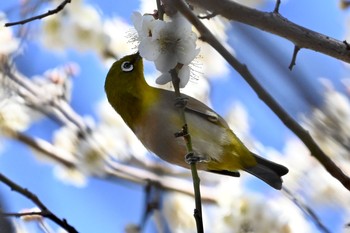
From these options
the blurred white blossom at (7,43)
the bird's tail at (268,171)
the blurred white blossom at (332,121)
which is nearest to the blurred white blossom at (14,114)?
the blurred white blossom at (7,43)

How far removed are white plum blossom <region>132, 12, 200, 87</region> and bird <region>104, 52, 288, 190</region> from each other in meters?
0.38

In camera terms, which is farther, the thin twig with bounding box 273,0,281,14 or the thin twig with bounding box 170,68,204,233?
the thin twig with bounding box 273,0,281,14

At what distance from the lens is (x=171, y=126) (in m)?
1.24

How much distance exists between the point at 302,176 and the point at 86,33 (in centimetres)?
65

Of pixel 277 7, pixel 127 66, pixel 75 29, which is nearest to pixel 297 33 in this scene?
pixel 277 7

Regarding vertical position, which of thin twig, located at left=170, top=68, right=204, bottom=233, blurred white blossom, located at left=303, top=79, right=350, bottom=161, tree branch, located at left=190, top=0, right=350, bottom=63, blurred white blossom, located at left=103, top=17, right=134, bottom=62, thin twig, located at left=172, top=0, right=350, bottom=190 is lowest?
thin twig, located at left=170, top=68, right=204, bottom=233

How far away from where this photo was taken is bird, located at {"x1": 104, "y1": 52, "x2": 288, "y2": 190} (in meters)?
1.25

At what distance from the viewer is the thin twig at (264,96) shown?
89 centimetres

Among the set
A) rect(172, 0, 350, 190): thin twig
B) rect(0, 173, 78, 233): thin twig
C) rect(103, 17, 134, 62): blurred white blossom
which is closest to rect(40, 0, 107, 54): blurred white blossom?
rect(103, 17, 134, 62): blurred white blossom

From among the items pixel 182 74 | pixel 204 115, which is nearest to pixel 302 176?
pixel 204 115

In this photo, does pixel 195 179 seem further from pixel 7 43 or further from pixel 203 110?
pixel 7 43

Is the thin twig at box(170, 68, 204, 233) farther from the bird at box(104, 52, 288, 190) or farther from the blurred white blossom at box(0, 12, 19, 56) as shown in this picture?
the blurred white blossom at box(0, 12, 19, 56)

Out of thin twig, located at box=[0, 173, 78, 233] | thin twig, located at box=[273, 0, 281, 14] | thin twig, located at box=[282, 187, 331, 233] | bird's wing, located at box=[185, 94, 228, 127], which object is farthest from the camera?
bird's wing, located at box=[185, 94, 228, 127]

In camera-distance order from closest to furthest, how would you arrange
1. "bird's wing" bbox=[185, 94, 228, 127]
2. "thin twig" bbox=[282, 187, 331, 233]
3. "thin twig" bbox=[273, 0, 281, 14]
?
"thin twig" bbox=[282, 187, 331, 233] < "thin twig" bbox=[273, 0, 281, 14] < "bird's wing" bbox=[185, 94, 228, 127]
